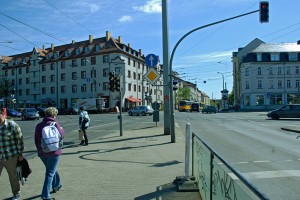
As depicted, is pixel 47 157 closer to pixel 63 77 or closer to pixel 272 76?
Result: pixel 272 76

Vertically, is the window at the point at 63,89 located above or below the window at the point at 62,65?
below

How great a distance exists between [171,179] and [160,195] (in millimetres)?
1328

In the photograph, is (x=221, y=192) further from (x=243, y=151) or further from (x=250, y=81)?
(x=250, y=81)

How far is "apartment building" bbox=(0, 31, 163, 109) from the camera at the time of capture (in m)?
68.5

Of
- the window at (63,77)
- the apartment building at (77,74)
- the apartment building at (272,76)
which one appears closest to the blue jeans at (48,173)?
the apartment building at (77,74)

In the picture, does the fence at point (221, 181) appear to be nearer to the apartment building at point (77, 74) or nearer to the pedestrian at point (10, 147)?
the pedestrian at point (10, 147)

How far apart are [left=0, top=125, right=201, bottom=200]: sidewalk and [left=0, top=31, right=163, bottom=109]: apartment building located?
171ft

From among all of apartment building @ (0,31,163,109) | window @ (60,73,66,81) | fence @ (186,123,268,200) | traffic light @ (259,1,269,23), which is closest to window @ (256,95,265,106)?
apartment building @ (0,31,163,109)

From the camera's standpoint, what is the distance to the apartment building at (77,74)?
225 feet

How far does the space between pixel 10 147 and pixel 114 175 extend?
2.83 m

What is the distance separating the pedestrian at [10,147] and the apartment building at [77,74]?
5716 cm

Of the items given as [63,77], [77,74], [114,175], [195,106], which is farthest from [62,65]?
[114,175]

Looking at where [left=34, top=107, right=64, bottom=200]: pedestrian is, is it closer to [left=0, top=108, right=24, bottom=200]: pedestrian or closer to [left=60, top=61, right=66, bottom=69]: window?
[left=0, top=108, right=24, bottom=200]: pedestrian

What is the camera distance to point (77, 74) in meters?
73.6
